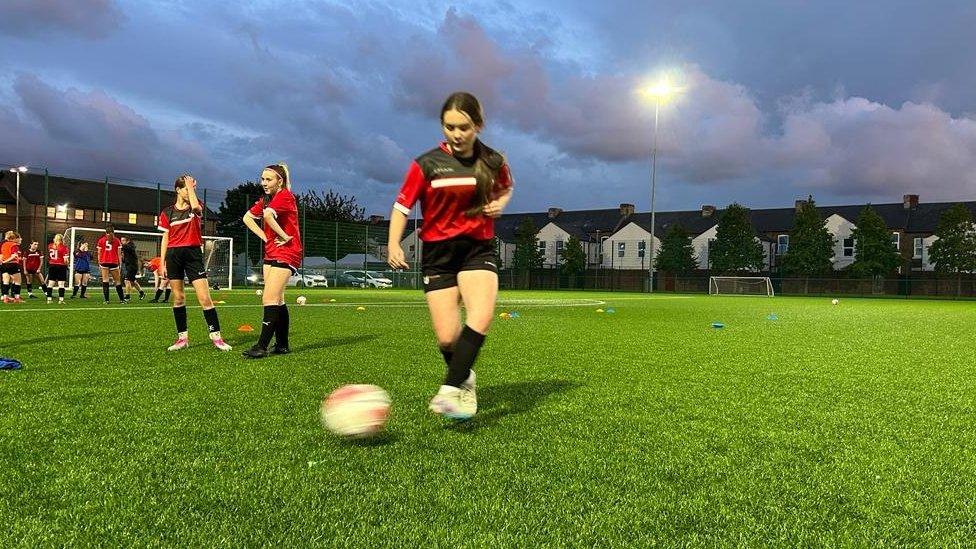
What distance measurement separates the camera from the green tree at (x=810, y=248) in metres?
55.4

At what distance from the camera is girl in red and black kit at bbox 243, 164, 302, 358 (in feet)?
23.3

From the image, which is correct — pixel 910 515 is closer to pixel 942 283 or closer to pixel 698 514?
pixel 698 514

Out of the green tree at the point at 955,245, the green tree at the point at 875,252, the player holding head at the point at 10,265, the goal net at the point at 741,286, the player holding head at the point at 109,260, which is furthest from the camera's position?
the green tree at the point at 875,252

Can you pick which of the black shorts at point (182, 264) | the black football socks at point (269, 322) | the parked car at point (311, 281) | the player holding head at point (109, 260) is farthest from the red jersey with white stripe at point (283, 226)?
the parked car at point (311, 281)

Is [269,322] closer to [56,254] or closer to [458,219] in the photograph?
[458,219]

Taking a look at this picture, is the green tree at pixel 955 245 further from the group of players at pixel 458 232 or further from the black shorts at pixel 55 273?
the group of players at pixel 458 232

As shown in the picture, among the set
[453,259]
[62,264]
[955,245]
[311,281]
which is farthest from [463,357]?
[955,245]

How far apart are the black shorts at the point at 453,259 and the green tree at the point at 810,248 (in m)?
58.1

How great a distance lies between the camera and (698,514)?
257cm

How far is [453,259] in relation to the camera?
4.10 meters

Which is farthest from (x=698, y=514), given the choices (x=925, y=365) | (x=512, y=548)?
(x=925, y=365)

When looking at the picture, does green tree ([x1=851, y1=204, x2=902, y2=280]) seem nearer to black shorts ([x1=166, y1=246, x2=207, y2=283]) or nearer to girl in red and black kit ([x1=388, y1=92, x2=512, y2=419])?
black shorts ([x1=166, y1=246, x2=207, y2=283])

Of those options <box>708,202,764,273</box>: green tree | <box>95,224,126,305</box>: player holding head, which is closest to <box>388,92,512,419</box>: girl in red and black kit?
<box>95,224,126,305</box>: player holding head

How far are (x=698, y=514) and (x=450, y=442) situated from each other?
144cm
